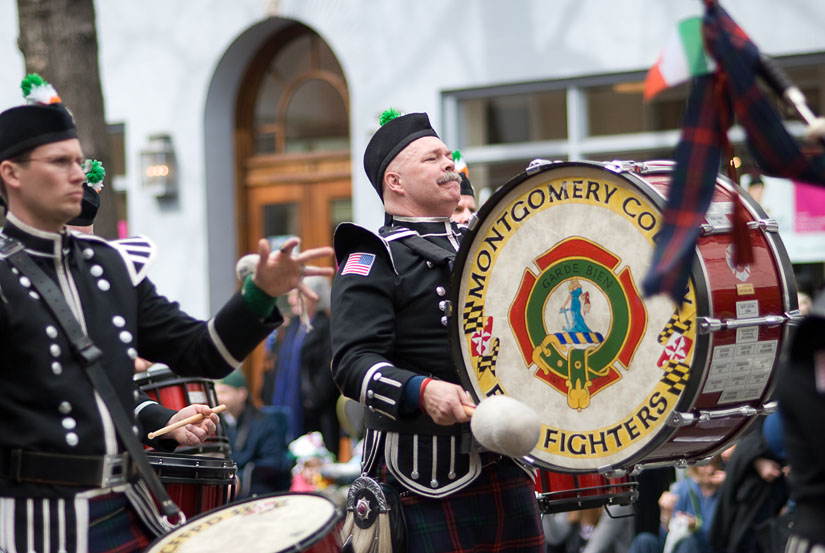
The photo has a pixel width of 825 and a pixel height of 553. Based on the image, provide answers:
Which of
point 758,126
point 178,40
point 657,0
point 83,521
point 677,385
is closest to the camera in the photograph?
point 758,126

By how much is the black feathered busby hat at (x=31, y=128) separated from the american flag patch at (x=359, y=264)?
95 centimetres

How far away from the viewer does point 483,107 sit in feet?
32.4

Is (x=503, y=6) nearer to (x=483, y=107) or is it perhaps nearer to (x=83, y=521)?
(x=483, y=107)

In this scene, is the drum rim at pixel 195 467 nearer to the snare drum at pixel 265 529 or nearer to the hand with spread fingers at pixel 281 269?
the snare drum at pixel 265 529

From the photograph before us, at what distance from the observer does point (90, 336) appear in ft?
10.2

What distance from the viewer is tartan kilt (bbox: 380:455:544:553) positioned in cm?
371

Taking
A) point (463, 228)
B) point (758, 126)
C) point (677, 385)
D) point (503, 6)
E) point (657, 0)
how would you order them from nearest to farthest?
point (758, 126) < point (677, 385) < point (463, 228) < point (657, 0) < point (503, 6)

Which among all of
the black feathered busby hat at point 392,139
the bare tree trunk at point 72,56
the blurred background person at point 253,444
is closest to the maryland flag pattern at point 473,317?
the black feathered busby hat at point 392,139

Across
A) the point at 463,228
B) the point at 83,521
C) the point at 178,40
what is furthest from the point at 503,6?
the point at 83,521

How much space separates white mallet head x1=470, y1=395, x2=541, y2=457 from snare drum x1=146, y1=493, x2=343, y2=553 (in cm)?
Result: 41

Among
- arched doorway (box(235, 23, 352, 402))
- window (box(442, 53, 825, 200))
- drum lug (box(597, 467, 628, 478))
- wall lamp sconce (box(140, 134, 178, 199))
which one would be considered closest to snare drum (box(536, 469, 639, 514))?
drum lug (box(597, 467, 628, 478))

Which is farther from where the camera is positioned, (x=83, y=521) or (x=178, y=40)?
(x=178, y=40)

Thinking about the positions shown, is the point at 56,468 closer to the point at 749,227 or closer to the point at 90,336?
the point at 90,336

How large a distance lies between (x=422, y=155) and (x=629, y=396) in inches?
39.5
